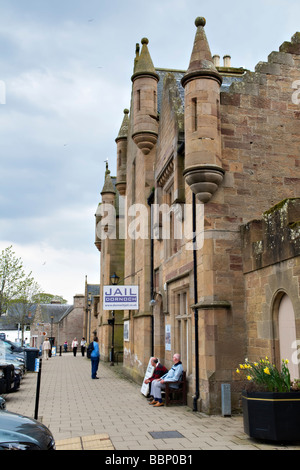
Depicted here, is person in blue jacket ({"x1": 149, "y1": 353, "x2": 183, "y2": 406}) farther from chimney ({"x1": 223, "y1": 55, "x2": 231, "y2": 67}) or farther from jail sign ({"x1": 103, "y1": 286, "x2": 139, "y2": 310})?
chimney ({"x1": 223, "y1": 55, "x2": 231, "y2": 67})

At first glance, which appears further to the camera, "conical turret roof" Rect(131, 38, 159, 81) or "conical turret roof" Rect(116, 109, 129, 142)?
"conical turret roof" Rect(116, 109, 129, 142)

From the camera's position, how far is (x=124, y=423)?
30.6ft

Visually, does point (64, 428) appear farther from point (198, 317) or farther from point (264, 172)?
point (264, 172)

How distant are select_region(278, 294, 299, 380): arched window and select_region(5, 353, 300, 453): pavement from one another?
1586 millimetres

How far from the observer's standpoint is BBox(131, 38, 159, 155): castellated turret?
17938 millimetres

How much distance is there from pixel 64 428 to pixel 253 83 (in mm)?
9378

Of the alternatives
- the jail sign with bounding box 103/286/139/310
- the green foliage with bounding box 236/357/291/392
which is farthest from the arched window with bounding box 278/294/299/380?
the jail sign with bounding box 103/286/139/310

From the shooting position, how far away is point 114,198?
33000mm

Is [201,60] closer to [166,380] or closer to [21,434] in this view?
[166,380]

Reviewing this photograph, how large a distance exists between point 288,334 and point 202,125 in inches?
208

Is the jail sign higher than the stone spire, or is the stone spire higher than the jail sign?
the stone spire

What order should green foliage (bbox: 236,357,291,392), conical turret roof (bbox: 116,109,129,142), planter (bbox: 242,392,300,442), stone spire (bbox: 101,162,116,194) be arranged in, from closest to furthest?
planter (bbox: 242,392,300,442) → green foliage (bbox: 236,357,291,392) → conical turret roof (bbox: 116,109,129,142) → stone spire (bbox: 101,162,116,194)

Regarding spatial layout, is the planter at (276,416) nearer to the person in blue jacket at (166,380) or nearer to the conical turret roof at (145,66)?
the person in blue jacket at (166,380)

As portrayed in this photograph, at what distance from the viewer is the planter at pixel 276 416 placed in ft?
23.2
